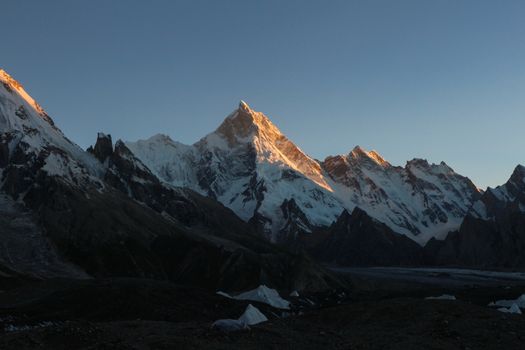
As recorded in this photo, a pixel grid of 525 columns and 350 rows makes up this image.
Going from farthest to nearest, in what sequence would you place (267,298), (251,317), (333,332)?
(267,298), (251,317), (333,332)

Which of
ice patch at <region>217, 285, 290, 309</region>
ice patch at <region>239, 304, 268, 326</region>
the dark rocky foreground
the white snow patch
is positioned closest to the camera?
the dark rocky foreground

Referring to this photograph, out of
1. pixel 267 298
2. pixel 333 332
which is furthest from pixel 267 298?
pixel 333 332

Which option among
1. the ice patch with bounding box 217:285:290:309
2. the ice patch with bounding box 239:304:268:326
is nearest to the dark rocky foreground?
the ice patch with bounding box 239:304:268:326

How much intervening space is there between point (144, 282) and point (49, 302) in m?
23.2

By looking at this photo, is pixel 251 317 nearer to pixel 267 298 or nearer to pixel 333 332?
pixel 333 332

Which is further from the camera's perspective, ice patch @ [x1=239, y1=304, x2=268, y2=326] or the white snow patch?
the white snow patch

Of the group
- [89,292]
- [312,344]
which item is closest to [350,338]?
[312,344]

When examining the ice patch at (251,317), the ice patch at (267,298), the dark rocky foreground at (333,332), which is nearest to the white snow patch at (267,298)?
A: the ice patch at (267,298)

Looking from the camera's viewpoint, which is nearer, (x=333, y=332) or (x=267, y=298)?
(x=333, y=332)

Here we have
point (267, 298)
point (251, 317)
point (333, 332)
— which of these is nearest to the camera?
point (333, 332)

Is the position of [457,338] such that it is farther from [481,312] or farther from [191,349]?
[191,349]

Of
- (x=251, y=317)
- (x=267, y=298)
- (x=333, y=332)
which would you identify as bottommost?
(x=267, y=298)

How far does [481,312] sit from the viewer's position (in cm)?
7194

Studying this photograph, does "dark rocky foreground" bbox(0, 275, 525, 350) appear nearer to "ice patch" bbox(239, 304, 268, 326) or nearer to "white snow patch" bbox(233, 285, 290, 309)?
"ice patch" bbox(239, 304, 268, 326)
